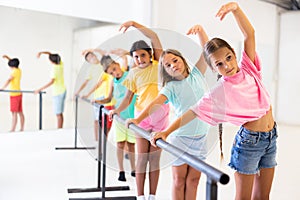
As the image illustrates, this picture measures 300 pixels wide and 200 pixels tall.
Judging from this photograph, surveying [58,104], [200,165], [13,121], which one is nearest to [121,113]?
[200,165]

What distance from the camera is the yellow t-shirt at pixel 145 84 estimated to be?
2.34 meters

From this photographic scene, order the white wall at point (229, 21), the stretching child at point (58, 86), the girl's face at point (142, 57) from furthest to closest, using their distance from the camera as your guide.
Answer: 1. the white wall at point (229, 21)
2. the stretching child at point (58, 86)
3. the girl's face at point (142, 57)

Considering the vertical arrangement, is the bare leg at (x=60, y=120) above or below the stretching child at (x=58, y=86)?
below

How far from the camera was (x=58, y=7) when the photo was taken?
15.4 feet

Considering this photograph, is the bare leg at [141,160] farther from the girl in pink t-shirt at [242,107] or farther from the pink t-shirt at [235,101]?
the pink t-shirt at [235,101]

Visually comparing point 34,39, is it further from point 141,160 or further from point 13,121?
point 141,160

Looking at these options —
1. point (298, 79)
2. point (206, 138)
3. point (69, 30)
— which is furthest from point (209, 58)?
point (298, 79)

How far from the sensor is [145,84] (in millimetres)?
2389

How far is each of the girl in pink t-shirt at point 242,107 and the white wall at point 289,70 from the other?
6388 mm

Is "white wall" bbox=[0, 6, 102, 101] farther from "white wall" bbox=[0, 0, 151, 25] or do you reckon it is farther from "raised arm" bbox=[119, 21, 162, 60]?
"raised arm" bbox=[119, 21, 162, 60]

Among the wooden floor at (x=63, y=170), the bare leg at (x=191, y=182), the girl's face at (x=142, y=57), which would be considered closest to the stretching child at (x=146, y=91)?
the girl's face at (x=142, y=57)

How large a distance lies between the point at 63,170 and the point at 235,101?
7.73 ft

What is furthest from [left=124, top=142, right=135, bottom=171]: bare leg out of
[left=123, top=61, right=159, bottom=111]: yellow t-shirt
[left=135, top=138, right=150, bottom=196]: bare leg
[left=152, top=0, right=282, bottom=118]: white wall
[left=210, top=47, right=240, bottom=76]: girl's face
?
[left=152, top=0, right=282, bottom=118]: white wall

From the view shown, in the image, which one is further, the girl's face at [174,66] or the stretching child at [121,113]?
the stretching child at [121,113]
